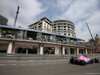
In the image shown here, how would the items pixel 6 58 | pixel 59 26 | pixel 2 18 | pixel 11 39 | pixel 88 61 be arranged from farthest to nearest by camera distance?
1. pixel 59 26
2. pixel 2 18
3. pixel 11 39
4. pixel 6 58
5. pixel 88 61

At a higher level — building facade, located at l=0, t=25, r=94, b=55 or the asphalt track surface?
building facade, located at l=0, t=25, r=94, b=55

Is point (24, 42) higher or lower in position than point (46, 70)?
higher

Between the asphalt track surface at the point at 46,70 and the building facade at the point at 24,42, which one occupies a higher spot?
the building facade at the point at 24,42

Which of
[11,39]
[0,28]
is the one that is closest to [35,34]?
[11,39]

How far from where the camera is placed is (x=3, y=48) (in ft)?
46.6

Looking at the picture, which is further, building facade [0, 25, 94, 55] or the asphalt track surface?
building facade [0, 25, 94, 55]

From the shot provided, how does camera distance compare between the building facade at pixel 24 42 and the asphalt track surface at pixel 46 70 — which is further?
the building facade at pixel 24 42

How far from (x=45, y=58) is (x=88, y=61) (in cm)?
698

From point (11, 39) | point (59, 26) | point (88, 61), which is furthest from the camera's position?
point (59, 26)

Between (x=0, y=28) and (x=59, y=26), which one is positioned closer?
(x=0, y=28)

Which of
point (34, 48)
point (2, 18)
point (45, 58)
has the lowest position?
point (45, 58)

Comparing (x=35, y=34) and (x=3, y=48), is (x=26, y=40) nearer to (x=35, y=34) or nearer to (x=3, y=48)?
(x=35, y=34)

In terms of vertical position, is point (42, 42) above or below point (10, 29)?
below

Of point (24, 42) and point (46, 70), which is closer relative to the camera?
point (46, 70)
